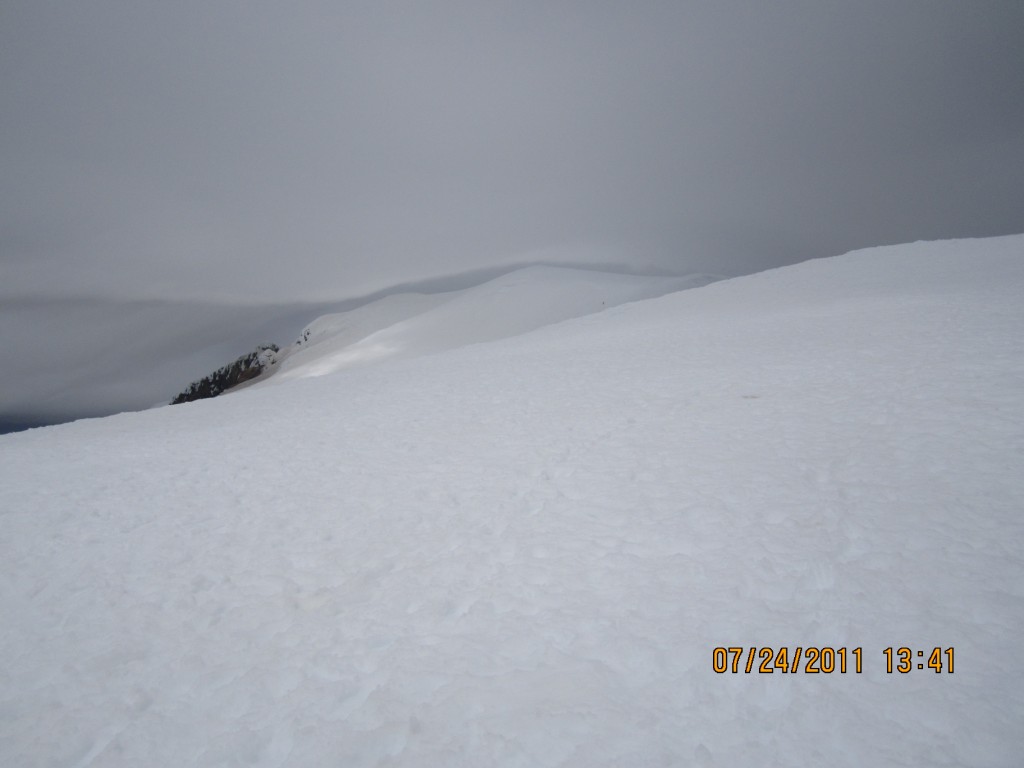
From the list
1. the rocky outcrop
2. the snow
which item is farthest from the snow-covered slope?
the rocky outcrop

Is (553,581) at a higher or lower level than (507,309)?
lower

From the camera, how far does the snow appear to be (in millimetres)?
2131

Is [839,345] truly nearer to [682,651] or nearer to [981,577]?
[981,577]

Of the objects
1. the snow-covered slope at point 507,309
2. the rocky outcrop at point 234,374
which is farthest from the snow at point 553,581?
the rocky outcrop at point 234,374

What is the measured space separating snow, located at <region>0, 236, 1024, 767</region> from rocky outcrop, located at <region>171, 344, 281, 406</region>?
281ft

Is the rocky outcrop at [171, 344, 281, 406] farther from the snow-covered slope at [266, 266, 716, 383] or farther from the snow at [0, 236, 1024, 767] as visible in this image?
the snow at [0, 236, 1024, 767]

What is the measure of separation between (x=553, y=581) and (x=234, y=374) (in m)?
97.0

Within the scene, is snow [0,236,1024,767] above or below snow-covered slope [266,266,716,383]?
below

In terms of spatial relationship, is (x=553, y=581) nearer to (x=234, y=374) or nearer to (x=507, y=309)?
(x=507, y=309)

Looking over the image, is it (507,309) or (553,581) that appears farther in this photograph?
(507,309)

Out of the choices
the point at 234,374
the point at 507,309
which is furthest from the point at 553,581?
the point at 234,374

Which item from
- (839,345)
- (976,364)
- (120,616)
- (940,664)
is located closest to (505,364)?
(839,345)

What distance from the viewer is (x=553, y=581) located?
3143 millimetres

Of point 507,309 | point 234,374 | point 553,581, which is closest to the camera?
point 553,581
